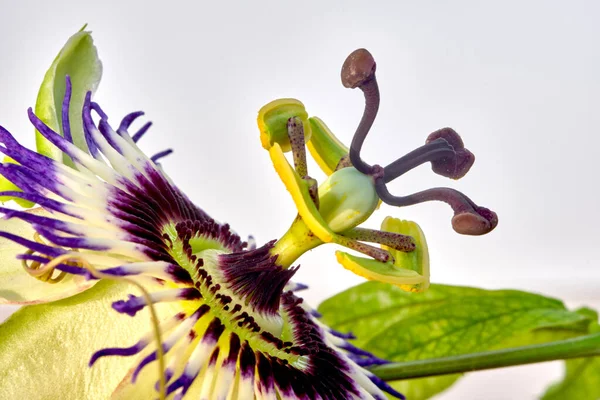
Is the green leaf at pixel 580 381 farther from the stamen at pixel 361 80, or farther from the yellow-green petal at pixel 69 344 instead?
the yellow-green petal at pixel 69 344

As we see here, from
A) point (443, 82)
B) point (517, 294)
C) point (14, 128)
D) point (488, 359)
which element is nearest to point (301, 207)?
point (488, 359)

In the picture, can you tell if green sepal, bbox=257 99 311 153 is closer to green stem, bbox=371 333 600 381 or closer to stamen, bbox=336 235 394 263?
stamen, bbox=336 235 394 263

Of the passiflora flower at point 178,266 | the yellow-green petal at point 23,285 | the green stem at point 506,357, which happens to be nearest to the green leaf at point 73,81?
the passiflora flower at point 178,266

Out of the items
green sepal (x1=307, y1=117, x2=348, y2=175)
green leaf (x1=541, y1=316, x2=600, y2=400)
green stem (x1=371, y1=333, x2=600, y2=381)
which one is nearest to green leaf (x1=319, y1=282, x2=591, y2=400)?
green leaf (x1=541, y1=316, x2=600, y2=400)

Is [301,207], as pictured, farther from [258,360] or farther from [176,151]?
[176,151]

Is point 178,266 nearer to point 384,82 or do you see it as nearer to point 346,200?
point 346,200

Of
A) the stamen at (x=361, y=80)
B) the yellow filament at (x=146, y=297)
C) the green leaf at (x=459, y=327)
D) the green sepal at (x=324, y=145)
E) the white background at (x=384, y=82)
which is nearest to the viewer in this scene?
the yellow filament at (x=146, y=297)
